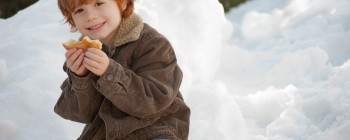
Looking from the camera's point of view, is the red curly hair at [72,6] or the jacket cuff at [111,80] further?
the red curly hair at [72,6]

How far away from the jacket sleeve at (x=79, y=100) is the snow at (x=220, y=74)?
0.70 metres

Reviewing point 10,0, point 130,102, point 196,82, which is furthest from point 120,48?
point 10,0

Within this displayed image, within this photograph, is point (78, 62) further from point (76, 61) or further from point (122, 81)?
point (122, 81)

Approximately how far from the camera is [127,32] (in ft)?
7.80

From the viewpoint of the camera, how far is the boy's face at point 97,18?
7.54ft

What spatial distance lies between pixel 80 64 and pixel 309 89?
2052 mm

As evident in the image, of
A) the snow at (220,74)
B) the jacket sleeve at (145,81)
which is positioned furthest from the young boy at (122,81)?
the snow at (220,74)

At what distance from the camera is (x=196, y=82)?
388 cm

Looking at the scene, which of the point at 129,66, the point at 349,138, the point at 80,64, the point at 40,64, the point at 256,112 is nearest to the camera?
the point at 80,64

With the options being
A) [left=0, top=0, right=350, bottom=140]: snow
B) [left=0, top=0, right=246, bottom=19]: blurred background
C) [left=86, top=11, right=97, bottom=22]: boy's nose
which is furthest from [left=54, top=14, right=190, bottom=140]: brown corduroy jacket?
[left=0, top=0, right=246, bottom=19]: blurred background

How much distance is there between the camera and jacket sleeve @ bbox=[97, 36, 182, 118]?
2.17 metres

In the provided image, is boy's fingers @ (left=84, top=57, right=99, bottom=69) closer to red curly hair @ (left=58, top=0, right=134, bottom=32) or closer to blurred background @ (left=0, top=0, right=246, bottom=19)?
red curly hair @ (left=58, top=0, right=134, bottom=32)

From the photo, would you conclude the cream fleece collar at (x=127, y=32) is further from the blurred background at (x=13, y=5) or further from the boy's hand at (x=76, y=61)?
the blurred background at (x=13, y=5)

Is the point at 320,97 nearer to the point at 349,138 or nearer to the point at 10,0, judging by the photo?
the point at 349,138
